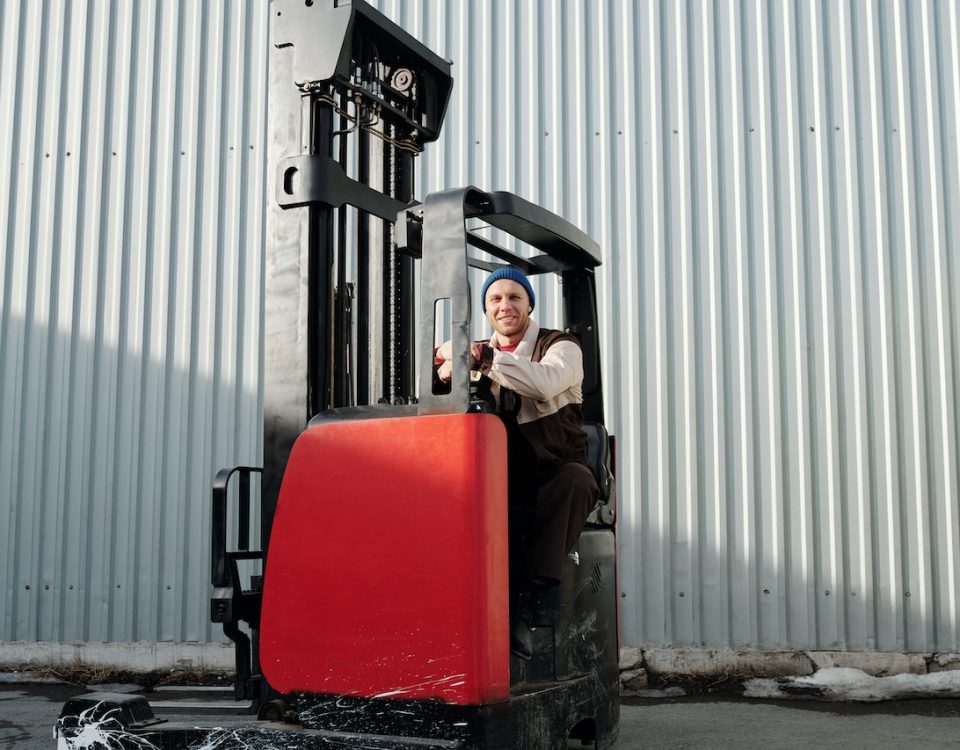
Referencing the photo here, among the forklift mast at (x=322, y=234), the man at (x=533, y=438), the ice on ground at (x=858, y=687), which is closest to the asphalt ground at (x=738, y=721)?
the ice on ground at (x=858, y=687)

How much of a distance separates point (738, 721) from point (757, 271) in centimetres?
288

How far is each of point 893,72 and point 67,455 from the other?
6318 mm

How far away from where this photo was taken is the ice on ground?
5602 millimetres

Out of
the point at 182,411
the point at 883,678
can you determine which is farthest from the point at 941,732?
the point at 182,411

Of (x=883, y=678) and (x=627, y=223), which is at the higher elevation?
(x=627, y=223)

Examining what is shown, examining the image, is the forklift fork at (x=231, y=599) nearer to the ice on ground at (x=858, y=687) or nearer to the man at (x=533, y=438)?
the man at (x=533, y=438)

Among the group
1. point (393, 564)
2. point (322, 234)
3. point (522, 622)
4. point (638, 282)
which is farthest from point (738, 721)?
point (322, 234)

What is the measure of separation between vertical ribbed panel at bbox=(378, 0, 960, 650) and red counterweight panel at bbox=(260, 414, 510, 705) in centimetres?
337

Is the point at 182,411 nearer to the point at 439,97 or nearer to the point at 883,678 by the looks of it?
the point at 439,97

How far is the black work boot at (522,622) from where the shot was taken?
304 centimetres

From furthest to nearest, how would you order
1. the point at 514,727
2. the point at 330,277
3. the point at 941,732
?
the point at 941,732, the point at 330,277, the point at 514,727

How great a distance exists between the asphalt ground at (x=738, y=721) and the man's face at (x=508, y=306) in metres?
1.95

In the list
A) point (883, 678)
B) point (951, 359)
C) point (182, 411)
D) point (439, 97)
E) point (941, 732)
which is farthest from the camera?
point (182, 411)

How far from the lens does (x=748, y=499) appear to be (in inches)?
236
